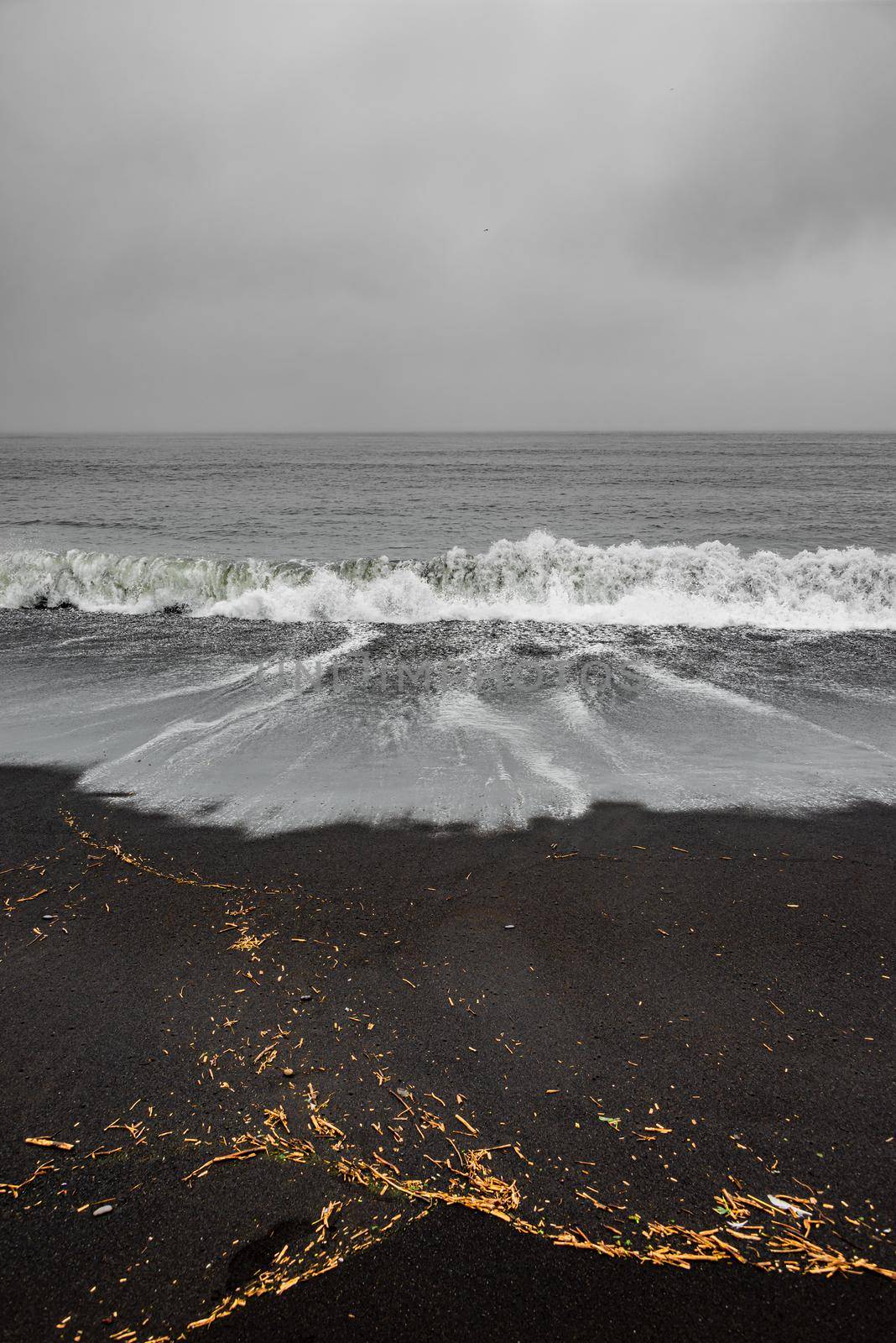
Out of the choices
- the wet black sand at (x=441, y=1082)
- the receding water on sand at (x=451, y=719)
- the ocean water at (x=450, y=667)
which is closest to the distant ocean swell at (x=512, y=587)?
the ocean water at (x=450, y=667)

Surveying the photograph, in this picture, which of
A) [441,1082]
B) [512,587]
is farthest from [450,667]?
[441,1082]

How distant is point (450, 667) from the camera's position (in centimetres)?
877

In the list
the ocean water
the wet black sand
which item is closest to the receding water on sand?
the ocean water

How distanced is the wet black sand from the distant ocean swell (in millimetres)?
7527

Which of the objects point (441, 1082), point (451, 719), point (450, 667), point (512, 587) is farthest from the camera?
point (512, 587)

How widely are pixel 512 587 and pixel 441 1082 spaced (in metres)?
10.6

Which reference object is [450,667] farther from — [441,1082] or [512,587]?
[441,1082]

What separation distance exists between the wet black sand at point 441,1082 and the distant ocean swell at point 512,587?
753cm

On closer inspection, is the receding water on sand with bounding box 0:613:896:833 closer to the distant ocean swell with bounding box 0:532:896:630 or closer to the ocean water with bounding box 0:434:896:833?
the ocean water with bounding box 0:434:896:833

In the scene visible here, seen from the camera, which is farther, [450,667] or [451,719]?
[450,667]

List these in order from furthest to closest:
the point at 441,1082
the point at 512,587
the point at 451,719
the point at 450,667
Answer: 1. the point at 512,587
2. the point at 450,667
3. the point at 451,719
4. the point at 441,1082

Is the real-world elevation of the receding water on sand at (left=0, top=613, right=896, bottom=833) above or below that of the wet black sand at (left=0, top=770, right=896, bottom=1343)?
above

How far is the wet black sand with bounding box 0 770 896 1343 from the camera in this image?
6.43ft

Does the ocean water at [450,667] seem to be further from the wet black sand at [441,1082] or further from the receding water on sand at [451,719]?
the wet black sand at [441,1082]
